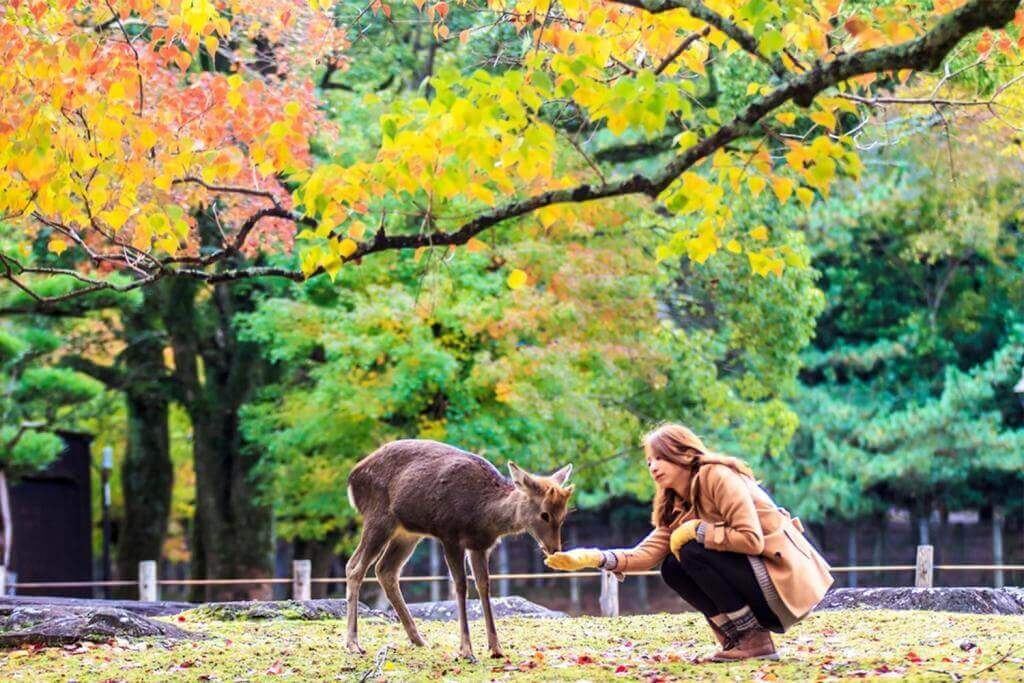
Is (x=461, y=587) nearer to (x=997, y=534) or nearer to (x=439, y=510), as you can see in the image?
(x=439, y=510)

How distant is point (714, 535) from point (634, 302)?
12.6 m

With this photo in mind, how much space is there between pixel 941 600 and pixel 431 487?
560 centimetres

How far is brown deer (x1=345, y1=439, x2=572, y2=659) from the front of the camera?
27.9 ft

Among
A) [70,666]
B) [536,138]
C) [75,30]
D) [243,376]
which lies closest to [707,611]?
[536,138]

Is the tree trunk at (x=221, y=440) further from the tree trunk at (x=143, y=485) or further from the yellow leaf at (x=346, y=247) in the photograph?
the yellow leaf at (x=346, y=247)

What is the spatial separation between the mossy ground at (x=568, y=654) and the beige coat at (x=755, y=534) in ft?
1.35

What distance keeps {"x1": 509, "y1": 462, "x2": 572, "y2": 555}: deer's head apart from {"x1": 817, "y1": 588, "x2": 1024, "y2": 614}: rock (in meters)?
4.79

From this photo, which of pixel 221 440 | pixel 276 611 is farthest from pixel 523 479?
pixel 221 440

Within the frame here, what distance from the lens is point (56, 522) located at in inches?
1125

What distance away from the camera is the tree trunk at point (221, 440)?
22.4 m

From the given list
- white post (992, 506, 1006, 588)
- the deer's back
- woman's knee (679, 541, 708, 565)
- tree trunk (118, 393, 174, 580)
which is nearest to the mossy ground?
woman's knee (679, 541, 708, 565)

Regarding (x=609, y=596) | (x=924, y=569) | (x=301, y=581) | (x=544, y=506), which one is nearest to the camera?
(x=544, y=506)

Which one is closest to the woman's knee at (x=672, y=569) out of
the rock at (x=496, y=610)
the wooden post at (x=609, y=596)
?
the rock at (x=496, y=610)

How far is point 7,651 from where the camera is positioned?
29.6ft
